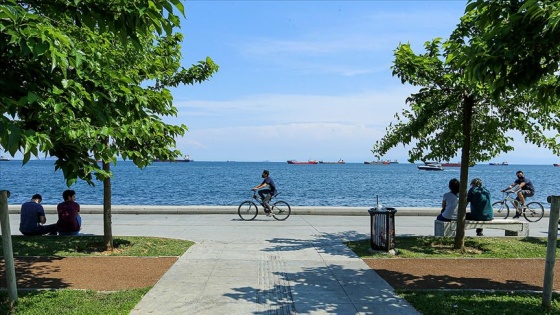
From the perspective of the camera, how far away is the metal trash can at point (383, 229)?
417 inches

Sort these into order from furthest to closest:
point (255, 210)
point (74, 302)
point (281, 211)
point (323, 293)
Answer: point (281, 211) < point (255, 210) < point (323, 293) < point (74, 302)

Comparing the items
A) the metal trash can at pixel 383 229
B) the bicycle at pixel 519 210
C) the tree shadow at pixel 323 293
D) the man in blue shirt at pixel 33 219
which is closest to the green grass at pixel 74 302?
the tree shadow at pixel 323 293

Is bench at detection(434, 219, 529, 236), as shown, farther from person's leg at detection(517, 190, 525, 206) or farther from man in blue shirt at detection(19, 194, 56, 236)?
man in blue shirt at detection(19, 194, 56, 236)

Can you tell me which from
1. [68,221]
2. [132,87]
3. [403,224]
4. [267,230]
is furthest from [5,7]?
[403,224]

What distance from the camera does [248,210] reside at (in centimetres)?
1844

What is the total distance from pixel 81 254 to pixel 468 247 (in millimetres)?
8941

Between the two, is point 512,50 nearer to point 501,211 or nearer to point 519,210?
point 519,210

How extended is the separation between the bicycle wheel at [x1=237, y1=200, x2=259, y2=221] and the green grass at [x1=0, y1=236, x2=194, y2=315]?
6271mm

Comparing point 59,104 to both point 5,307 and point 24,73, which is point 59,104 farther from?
point 5,307

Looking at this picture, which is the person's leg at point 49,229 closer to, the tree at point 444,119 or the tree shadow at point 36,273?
the tree shadow at point 36,273

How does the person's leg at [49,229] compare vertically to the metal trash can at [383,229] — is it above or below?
below

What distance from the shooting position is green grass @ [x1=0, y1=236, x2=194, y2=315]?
6.36 metres

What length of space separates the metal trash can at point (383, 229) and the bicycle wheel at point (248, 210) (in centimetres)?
815

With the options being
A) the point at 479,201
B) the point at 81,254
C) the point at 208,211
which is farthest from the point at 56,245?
the point at 479,201
